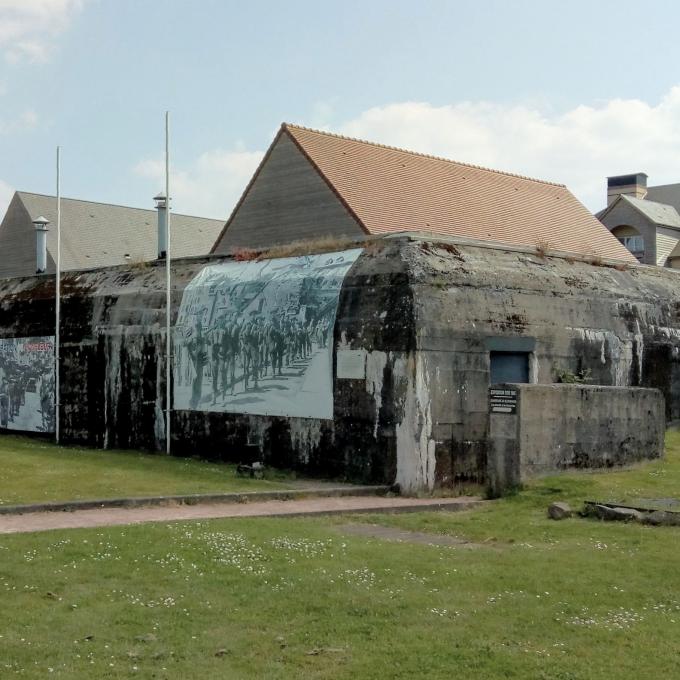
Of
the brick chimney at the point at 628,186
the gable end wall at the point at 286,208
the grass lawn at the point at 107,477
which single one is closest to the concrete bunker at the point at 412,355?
the grass lawn at the point at 107,477

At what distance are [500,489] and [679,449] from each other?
5838 millimetres

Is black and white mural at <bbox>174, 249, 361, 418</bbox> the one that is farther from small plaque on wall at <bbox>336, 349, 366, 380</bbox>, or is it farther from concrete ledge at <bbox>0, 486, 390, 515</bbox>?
Result: concrete ledge at <bbox>0, 486, 390, 515</bbox>

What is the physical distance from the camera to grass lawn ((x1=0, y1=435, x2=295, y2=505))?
14633 millimetres

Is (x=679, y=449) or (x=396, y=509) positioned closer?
(x=396, y=509)

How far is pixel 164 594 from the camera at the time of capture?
8.64 metres

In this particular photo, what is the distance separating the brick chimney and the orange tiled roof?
1233 inches

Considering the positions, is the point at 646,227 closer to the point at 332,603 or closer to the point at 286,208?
the point at 286,208

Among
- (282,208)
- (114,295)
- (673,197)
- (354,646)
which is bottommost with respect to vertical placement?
(354,646)

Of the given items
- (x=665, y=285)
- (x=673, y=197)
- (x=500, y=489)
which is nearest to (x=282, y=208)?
A: (x=665, y=285)

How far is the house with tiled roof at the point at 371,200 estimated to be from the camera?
30391 mm

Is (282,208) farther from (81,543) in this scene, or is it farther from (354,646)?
(354,646)

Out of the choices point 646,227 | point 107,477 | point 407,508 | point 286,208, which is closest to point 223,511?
point 407,508

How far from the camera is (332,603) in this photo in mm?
8383

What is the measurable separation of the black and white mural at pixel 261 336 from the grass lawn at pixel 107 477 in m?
1.45
